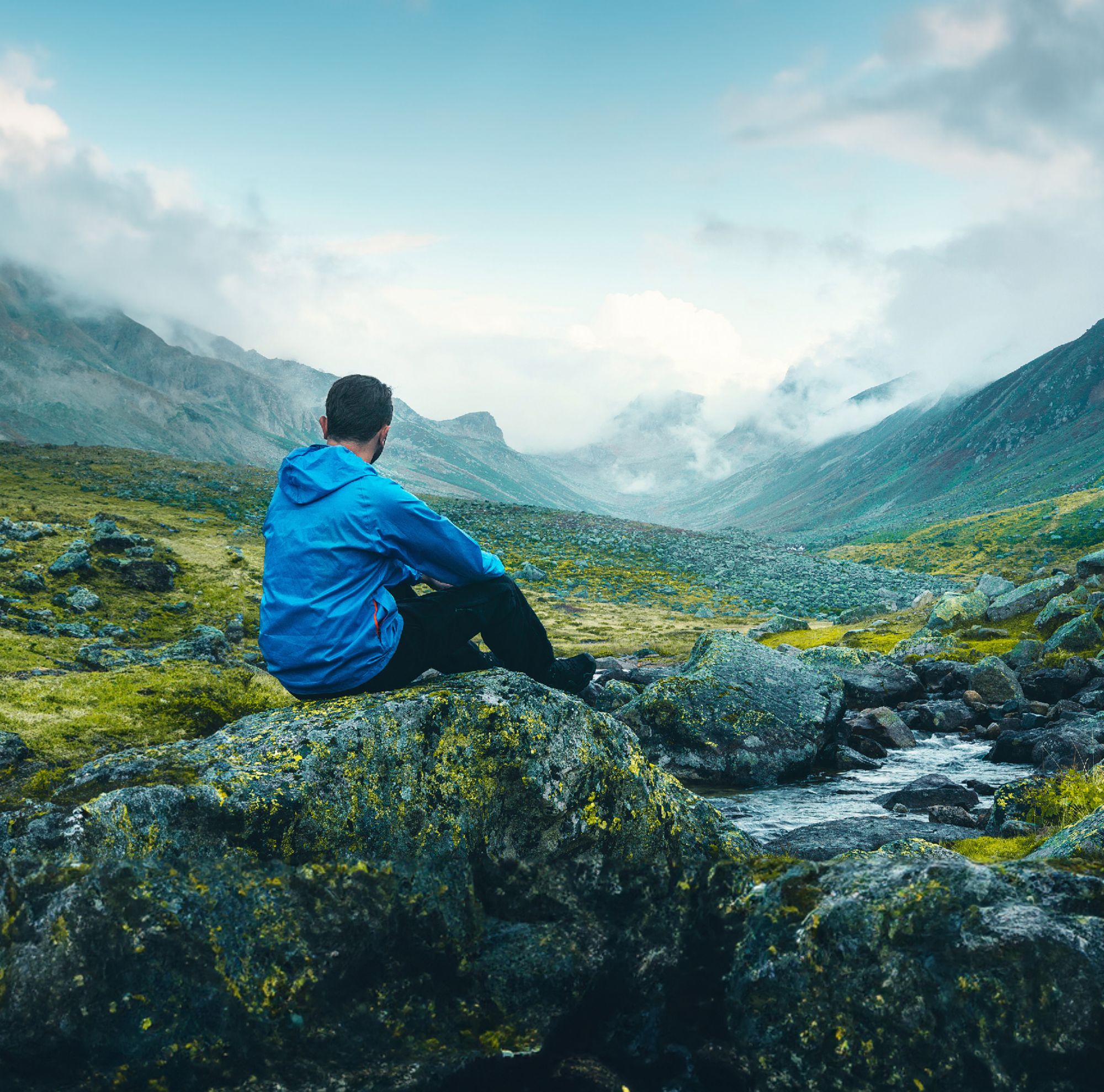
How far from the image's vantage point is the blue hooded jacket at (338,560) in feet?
20.6

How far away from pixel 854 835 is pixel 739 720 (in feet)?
18.6

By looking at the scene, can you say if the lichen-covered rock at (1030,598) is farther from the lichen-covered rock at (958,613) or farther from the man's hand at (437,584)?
the man's hand at (437,584)

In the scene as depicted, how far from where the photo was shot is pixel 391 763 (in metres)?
6.15

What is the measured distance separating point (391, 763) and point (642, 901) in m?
2.74

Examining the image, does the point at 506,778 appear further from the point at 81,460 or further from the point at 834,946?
the point at 81,460

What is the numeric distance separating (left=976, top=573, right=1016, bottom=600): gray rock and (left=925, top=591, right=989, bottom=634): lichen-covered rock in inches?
106

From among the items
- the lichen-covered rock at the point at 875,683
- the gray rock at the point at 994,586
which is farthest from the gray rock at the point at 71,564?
the gray rock at the point at 994,586

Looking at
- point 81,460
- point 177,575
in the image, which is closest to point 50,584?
→ point 177,575

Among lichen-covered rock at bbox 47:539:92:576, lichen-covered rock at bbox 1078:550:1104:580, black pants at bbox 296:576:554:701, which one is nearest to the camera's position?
black pants at bbox 296:576:554:701

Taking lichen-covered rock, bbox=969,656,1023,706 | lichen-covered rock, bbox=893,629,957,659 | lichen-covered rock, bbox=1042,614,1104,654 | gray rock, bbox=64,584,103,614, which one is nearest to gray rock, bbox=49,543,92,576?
A: gray rock, bbox=64,584,103,614

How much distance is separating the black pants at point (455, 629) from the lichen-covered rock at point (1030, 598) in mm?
33202

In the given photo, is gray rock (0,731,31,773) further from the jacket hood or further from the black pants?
the jacket hood

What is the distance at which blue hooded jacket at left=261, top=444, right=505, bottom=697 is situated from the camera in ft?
20.6

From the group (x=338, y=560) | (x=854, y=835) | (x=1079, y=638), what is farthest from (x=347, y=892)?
(x=1079, y=638)
